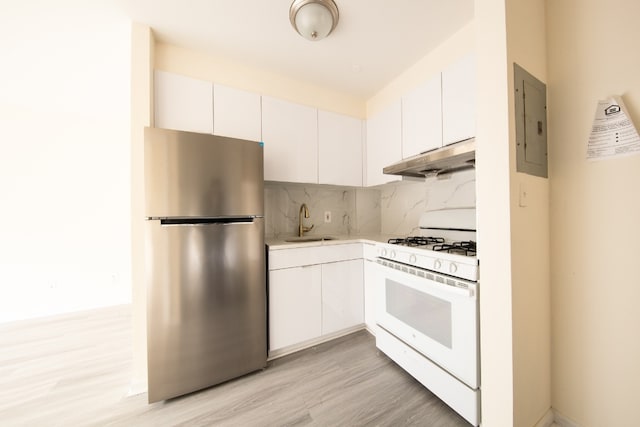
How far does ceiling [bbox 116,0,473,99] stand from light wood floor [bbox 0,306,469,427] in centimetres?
232

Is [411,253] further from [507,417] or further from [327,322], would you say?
[327,322]

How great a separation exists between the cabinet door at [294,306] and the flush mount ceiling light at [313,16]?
160cm

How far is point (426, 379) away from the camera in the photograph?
4.24 feet

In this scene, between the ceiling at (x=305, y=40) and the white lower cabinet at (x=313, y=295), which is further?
the white lower cabinet at (x=313, y=295)

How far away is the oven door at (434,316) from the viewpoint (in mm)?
1085

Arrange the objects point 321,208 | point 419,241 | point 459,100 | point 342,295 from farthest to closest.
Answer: point 321,208 → point 342,295 → point 419,241 → point 459,100

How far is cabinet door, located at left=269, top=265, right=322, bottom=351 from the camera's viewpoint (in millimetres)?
1654

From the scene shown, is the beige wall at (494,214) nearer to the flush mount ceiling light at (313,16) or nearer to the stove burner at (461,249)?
the stove burner at (461,249)

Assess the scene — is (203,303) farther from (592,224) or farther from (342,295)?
(592,224)

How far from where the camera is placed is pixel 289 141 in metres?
1.95

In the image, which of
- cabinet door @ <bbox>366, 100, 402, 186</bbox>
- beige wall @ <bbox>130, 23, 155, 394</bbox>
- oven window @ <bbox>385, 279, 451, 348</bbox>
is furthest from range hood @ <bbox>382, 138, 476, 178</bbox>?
beige wall @ <bbox>130, 23, 155, 394</bbox>

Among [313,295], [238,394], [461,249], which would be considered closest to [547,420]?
[461,249]

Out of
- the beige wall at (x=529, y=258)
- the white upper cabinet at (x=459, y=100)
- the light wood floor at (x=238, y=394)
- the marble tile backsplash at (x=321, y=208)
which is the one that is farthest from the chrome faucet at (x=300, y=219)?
the beige wall at (x=529, y=258)

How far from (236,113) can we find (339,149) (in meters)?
0.98
